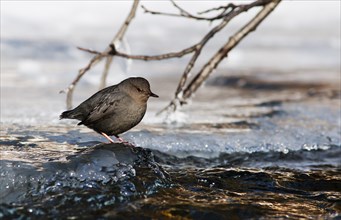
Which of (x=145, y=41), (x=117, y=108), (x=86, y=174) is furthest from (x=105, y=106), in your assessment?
(x=145, y=41)

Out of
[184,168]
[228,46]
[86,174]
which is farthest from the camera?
[228,46]

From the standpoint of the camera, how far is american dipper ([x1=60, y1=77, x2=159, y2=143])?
3.63m

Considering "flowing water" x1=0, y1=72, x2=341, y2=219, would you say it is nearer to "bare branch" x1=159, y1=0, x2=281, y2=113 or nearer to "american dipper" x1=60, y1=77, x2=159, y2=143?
"american dipper" x1=60, y1=77, x2=159, y2=143

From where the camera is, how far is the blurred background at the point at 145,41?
7.75 meters

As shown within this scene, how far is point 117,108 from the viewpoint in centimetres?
365

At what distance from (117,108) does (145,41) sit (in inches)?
215

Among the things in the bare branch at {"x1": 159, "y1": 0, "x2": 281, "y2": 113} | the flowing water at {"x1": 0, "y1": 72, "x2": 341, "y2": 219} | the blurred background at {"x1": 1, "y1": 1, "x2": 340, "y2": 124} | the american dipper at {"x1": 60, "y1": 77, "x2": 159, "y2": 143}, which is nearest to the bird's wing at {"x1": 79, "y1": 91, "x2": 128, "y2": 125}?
the american dipper at {"x1": 60, "y1": 77, "x2": 159, "y2": 143}

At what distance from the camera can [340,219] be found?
3146mm

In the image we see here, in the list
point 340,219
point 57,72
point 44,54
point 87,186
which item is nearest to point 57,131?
point 87,186

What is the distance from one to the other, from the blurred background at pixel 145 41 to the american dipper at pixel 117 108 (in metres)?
2.99

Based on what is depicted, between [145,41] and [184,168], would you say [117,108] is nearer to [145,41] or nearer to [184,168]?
[184,168]

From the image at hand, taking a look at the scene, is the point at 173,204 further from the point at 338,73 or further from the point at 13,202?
the point at 338,73

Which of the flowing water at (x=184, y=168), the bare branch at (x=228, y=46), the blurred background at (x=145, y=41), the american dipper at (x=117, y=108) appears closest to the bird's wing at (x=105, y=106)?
the american dipper at (x=117, y=108)

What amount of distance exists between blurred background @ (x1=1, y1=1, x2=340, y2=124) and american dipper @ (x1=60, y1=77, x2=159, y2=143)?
9.80ft
